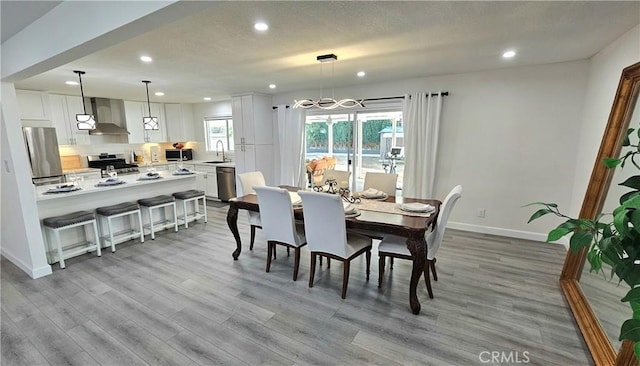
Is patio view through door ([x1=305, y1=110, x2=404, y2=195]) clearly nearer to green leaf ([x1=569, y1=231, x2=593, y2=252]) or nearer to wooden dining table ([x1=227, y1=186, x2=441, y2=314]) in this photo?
wooden dining table ([x1=227, y1=186, x2=441, y2=314])

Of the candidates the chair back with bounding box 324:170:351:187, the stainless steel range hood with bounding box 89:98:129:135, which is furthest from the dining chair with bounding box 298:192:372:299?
the stainless steel range hood with bounding box 89:98:129:135

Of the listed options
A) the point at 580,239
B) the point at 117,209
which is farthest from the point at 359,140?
the point at 580,239

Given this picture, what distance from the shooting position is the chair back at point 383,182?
3.73 meters

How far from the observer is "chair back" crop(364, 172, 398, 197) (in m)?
3.73

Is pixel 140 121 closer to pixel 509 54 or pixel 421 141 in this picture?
pixel 421 141

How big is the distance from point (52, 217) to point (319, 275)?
3.25 metres

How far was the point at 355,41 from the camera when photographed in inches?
104

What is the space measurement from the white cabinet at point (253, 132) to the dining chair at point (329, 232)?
3.44m

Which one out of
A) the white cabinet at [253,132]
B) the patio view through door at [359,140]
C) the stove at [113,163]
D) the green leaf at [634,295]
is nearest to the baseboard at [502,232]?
the patio view through door at [359,140]

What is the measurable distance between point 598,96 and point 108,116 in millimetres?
7937

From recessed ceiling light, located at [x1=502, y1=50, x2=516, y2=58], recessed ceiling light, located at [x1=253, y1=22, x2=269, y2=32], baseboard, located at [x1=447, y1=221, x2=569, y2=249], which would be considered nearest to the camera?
recessed ceiling light, located at [x1=253, y1=22, x2=269, y2=32]

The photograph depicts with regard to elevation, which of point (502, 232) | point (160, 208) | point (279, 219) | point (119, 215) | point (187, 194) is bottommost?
point (502, 232)

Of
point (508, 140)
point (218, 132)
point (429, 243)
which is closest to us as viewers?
point (429, 243)

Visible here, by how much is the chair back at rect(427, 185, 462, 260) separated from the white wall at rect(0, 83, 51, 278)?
4101 millimetres
